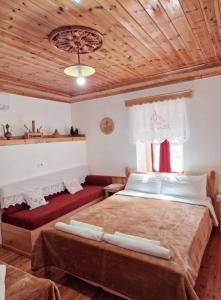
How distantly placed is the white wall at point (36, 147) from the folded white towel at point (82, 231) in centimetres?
144

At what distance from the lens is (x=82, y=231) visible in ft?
6.98

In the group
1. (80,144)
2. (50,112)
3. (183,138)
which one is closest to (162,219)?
(183,138)

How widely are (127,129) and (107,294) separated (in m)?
2.72

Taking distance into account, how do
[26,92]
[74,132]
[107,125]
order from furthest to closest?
[74,132] → [107,125] → [26,92]

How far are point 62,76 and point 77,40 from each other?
122 cm

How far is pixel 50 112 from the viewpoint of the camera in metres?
→ 4.16

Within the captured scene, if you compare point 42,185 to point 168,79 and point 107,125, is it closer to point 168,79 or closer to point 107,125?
point 107,125

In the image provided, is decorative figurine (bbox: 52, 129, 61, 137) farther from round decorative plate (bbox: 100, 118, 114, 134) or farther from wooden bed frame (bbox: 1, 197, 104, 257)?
wooden bed frame (bbox: 1, 197, 104, 257)

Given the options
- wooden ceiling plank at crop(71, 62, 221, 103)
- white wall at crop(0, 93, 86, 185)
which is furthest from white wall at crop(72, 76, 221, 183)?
white wall at crop(0, 93, 86, 185)

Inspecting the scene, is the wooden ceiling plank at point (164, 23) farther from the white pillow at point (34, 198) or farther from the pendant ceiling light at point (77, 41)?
the white pillow at point (34, 198)

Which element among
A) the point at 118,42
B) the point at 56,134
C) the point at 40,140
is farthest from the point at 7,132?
the point at 118,42

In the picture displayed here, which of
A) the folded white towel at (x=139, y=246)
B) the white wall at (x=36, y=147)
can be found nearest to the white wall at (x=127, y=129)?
the white wall at (x=36, y=147)

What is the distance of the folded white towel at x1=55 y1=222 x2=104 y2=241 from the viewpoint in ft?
6.68

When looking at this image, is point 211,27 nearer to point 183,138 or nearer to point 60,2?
point 60,2
